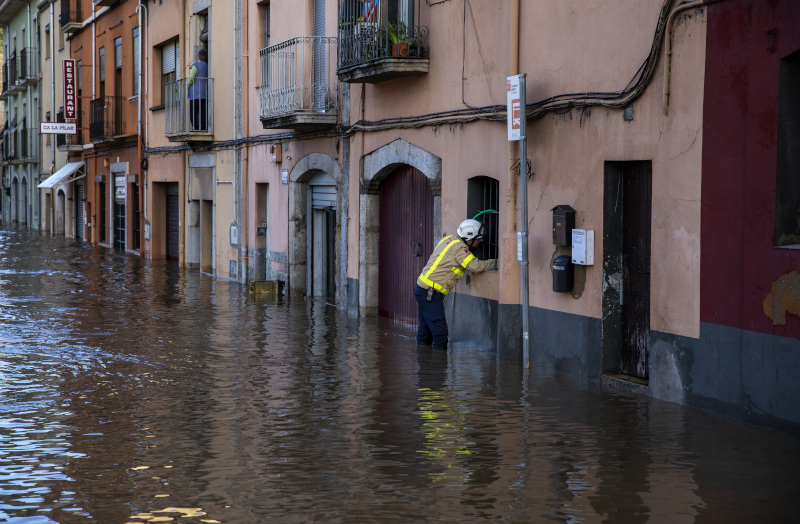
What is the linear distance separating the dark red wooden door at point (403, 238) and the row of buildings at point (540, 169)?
0.13 feet

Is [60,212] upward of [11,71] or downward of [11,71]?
downward

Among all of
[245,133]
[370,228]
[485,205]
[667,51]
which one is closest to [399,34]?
[485,205]

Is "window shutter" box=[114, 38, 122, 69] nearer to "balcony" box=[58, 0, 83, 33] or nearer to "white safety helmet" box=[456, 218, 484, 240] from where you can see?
"balcony" box=[58, 0, 83, 33]

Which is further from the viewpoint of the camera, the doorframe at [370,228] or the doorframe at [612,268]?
the doorframe at [370,228]

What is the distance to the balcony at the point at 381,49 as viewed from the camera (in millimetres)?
12453

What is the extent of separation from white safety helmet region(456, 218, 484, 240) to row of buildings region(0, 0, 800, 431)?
24 centimetres

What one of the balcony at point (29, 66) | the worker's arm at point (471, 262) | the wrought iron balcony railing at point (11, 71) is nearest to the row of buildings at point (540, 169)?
the worker's arm at point (471, 262)

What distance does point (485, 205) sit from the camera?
11539 mm

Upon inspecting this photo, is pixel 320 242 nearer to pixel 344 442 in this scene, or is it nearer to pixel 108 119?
pixel 344 442

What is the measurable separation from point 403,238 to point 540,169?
3916 millimetres

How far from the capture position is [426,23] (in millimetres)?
12570

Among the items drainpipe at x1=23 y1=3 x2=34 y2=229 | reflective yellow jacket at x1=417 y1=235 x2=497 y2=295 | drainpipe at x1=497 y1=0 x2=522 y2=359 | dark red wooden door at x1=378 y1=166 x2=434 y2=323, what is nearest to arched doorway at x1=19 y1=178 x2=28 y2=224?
drainpipe at x1=23 y1=3 x2=34 y2=229

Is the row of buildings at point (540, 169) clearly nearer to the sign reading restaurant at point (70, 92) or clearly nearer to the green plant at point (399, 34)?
the green plant at point (399, 34)

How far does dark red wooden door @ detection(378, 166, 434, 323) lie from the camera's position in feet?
43.2
